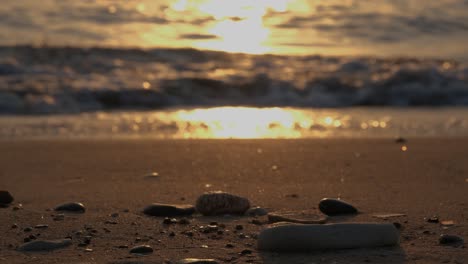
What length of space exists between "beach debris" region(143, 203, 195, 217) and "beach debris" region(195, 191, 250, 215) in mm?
49

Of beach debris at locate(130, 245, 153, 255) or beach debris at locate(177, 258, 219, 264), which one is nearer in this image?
beach debris at locate(177, 258, 219, 264)

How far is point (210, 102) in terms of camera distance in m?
9.74

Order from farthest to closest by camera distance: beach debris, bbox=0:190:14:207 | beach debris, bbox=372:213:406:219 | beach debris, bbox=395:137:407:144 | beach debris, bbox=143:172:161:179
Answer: beach debris, bbox=395:137:407:144 → beach debris, bbox=143:172:161:179 → beach debris, bbox=0:190:14:207 → beach debris, bbox=372:213:406:219

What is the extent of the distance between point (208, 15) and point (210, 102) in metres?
5.48

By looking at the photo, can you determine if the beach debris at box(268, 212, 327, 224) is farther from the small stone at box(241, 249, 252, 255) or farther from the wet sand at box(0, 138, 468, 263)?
the small stone at box(241, 249, 252, 255)

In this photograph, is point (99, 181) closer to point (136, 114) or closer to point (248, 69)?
Result: point (136, 114)

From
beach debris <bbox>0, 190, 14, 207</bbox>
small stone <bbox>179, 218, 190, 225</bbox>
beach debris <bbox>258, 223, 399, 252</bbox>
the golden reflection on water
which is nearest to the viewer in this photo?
beach debris <bbox>258, 223, 399, 252</bbox>

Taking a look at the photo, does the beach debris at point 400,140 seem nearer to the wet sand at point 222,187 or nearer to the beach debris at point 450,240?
the wet sand at point 222,187

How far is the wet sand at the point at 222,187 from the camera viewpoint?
249 centimetres

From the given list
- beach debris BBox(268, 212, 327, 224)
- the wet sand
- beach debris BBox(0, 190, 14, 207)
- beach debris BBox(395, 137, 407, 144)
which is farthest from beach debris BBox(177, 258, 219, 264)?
beach debris BBox(395, 137, 407, 144)

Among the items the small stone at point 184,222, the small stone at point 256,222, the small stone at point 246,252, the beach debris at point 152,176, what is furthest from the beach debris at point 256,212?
the beach debris at point 152,176

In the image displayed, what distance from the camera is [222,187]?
12.8 ft

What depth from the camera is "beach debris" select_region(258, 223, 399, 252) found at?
2426mm

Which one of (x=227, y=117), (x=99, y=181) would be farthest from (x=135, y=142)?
(x=227, y=117)
